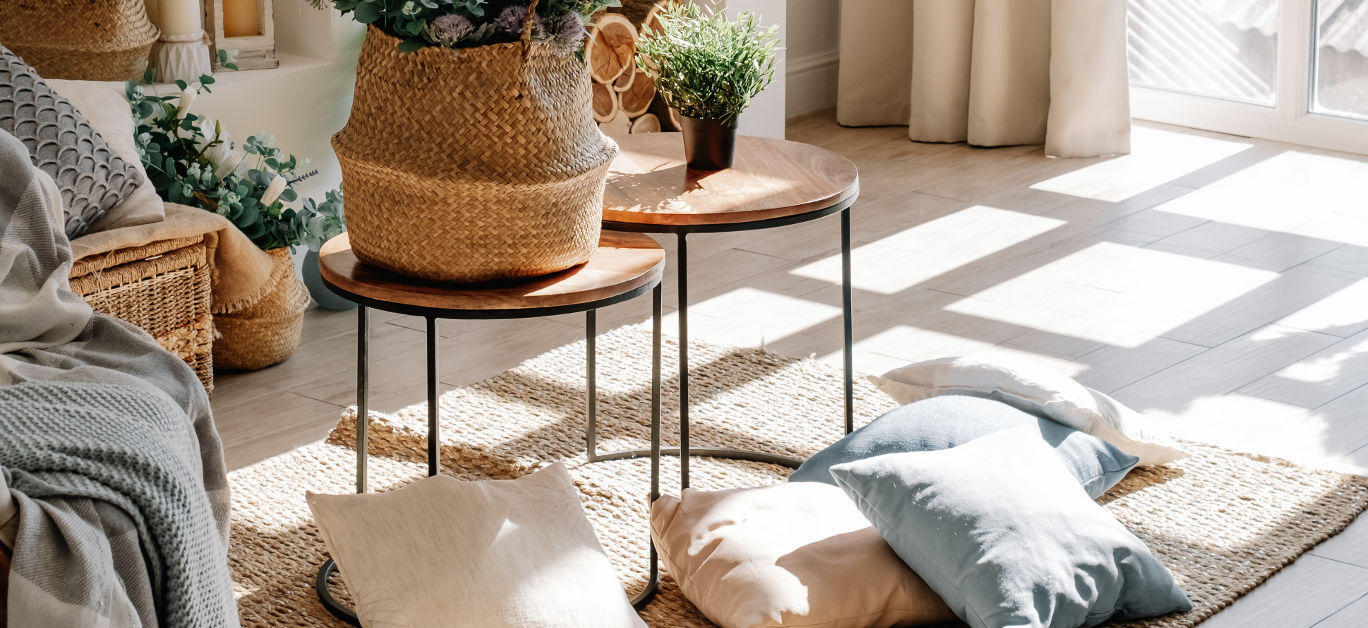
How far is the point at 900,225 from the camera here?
4.10 meters

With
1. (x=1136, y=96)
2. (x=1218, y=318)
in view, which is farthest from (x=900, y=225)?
(x=1136, y=96)

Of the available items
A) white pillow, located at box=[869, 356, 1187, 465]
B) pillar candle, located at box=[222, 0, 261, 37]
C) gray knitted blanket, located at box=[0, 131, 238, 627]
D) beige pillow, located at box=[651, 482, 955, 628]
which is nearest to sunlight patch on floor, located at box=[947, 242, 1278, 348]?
white pillow, located at box=[869, 356, 1187, 465]

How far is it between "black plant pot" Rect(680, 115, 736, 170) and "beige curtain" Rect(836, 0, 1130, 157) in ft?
8.58

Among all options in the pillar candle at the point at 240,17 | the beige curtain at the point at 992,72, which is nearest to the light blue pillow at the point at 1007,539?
the pillar candle at the point at 240,17

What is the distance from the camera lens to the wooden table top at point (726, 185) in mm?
2166

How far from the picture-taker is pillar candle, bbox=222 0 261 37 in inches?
135

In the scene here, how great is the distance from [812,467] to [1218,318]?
4.34 ft

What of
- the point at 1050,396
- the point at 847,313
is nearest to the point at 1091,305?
the point at 1050,396

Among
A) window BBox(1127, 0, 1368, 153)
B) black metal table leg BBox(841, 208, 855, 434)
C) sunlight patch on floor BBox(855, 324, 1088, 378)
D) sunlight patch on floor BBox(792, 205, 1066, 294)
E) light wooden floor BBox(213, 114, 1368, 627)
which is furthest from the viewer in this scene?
window BBox(1127, 0, 1368, 153)

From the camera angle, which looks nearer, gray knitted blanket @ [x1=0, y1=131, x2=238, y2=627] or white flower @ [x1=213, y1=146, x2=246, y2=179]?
gray knitted blanket @ [x1=0, y1=131, x2=238, y2=627]

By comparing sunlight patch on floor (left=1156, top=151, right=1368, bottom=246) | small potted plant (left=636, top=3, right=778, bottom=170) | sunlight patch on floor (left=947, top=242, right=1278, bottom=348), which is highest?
small potted plant (left=636, top=3, right=778, bottom=170)

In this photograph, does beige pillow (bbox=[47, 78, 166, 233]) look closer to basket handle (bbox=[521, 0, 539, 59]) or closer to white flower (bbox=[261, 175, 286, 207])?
white flower (bbox=[261, 175, 286, 207])

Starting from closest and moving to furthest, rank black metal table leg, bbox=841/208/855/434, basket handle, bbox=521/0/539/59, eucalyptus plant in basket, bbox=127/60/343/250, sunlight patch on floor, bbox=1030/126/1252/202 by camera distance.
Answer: basket handle, bbox=521/0/539/59 < black metal table leg, bbox=841/208/855/434 < eucalyptus plant in basket, bbox=127/60/343/250 < sunlight patch on floor, bbox=1030/126/1252/202

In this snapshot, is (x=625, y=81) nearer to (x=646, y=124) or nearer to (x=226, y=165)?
(x=646, y=124)
